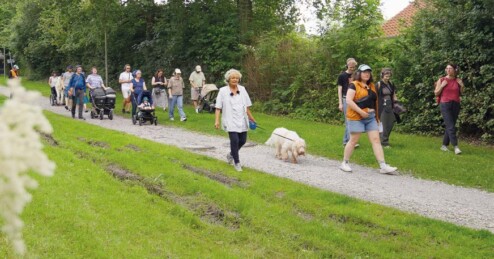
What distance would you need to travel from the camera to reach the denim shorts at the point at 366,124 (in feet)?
32.1

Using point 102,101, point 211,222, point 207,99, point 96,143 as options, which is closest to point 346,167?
point 211,222

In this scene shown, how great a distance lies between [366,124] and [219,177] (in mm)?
3005

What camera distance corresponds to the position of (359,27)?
19.2 m

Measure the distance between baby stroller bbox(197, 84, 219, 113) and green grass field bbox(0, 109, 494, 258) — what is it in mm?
12257

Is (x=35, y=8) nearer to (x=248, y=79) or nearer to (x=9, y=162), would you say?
(x=248, y=79)

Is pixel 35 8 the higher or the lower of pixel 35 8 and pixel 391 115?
the higher

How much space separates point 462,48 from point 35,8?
143 feet

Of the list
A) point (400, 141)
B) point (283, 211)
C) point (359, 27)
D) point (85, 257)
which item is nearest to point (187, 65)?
point (359, 27)

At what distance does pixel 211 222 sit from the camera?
675cm

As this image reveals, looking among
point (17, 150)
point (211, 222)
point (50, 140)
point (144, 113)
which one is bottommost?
point (211, 222)

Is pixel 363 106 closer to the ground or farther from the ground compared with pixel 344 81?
closer to the ground

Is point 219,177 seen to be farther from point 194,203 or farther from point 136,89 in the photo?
point 136,89

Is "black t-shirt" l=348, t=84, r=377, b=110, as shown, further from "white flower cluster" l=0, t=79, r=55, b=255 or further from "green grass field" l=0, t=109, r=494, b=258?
"white flower cluster" l=0, t=79, r=55, b=255

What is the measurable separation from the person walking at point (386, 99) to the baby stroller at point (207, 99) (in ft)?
31.3
